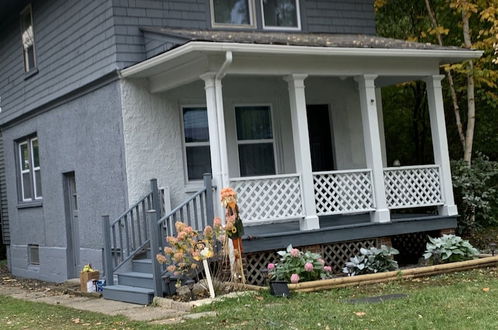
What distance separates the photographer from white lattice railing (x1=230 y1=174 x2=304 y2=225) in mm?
10648

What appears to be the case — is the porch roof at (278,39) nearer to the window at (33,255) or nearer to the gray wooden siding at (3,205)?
the window at (33,255)

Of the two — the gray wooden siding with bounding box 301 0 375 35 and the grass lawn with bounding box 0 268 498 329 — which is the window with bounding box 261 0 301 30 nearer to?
the gray wooden siding with bounding box 301 0 375 35

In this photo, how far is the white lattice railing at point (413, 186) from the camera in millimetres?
12031

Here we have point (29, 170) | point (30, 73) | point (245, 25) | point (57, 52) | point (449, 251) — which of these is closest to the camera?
point (449, 251)

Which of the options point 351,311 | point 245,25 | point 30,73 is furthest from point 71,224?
point 351,311

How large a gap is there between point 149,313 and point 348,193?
4.06 m

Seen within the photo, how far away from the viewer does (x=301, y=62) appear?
11227 millimetres

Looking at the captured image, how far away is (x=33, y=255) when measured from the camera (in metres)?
16.2

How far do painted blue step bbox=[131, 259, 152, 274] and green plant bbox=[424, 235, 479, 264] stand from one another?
169 inches

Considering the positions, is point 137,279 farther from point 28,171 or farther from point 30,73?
point 30,73

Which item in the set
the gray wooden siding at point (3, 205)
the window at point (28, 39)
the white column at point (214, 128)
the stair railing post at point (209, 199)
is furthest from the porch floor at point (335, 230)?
the gray wooden siding at point (3, 205)

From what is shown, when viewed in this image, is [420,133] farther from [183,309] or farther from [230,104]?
[183,309]

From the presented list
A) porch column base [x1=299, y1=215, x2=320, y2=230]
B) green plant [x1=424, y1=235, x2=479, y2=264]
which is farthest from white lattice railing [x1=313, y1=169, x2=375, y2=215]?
green plant [x1=424, y1=235, x2=479, y2=264]

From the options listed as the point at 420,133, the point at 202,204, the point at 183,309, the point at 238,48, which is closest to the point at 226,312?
the point at 183,309
